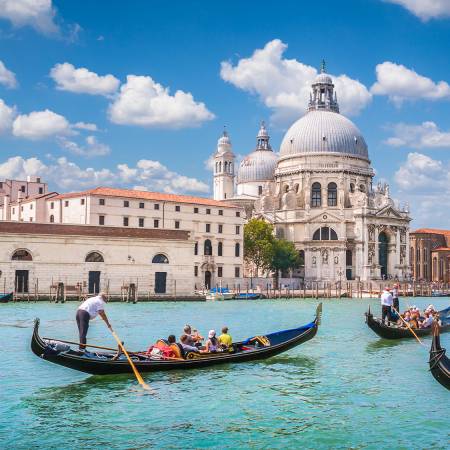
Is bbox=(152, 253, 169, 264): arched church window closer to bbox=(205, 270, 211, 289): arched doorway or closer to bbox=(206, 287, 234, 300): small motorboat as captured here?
bbox=(206, 287, 234, 300): small motorboat

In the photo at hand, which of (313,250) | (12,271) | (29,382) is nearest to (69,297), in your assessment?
(12,271)

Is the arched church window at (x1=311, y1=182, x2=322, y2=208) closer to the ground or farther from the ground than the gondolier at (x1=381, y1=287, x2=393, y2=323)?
farther from the ground

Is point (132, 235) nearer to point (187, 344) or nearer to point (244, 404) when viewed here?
point (187, 344)

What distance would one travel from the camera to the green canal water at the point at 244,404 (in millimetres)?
9656

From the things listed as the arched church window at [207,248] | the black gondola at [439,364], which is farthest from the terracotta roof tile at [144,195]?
the black gondola at [439,364]

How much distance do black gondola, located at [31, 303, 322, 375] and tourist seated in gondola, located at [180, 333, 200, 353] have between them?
169 millimetres

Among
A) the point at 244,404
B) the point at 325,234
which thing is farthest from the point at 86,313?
the point at 325,234

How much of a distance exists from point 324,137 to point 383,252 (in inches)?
503

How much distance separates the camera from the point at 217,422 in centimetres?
1055

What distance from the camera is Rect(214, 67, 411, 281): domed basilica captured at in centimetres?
6444

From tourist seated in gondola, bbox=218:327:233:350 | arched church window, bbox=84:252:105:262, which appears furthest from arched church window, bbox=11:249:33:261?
tourist seated in gondola, bbox=218:327:233:350

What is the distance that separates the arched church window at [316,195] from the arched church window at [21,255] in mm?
36815

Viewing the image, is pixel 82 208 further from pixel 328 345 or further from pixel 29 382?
pixel 29 382

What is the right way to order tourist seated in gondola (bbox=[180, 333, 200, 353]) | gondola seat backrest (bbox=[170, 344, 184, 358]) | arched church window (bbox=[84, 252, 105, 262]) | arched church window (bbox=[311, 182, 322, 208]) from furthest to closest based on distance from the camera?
1. arched church window (bbox=[311, 182, 322, 208])
2. arched church window (bbox=[84, 252, 105, 262])
3. tourist seated in gondola (bbox=[180, 333, 200, 353])
4. gondola seat backrest (bbox=[170, 344, 184, 358])
